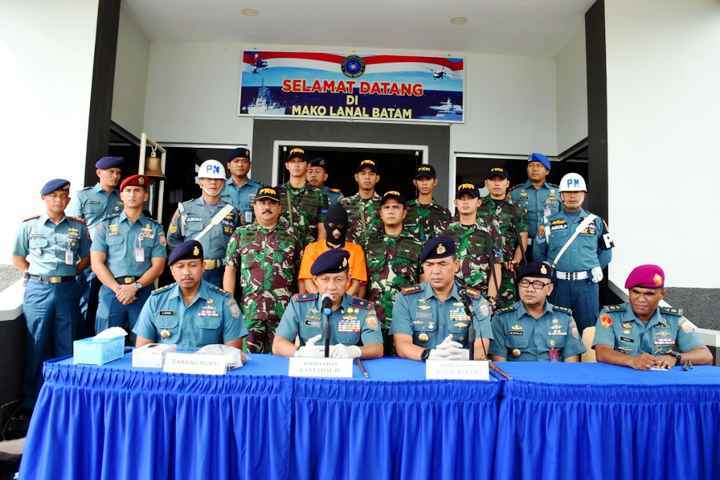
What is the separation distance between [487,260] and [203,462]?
8.64ft

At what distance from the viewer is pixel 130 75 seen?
603cm

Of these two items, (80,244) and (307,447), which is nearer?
(307,447)

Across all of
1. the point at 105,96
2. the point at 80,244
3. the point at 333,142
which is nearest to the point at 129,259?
the point at 80,244

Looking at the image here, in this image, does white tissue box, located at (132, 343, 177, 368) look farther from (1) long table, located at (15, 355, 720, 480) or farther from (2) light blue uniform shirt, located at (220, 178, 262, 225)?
(2) light blue uniform shirt, located at (220, 178, 262, 225)

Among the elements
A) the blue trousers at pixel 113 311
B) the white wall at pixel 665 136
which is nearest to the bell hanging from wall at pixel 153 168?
the blue trousers at pixel 113 311

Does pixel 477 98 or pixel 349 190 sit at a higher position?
pixel 477 98

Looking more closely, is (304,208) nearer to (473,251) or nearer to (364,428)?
(473,251)

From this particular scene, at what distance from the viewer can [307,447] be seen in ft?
6.22

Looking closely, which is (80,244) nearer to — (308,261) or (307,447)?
(308,261)

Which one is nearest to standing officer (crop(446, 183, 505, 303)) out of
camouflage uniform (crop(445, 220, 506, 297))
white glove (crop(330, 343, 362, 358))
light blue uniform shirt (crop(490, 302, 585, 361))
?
camouflage uniform (crop(445, 220, 506, 297))

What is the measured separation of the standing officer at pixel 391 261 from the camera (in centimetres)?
364

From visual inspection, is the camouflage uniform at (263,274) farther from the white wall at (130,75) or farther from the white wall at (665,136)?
the white wall at (665,136)

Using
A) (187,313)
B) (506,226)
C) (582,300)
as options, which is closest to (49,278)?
Result: (187,313)

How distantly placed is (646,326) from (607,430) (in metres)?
1.24
